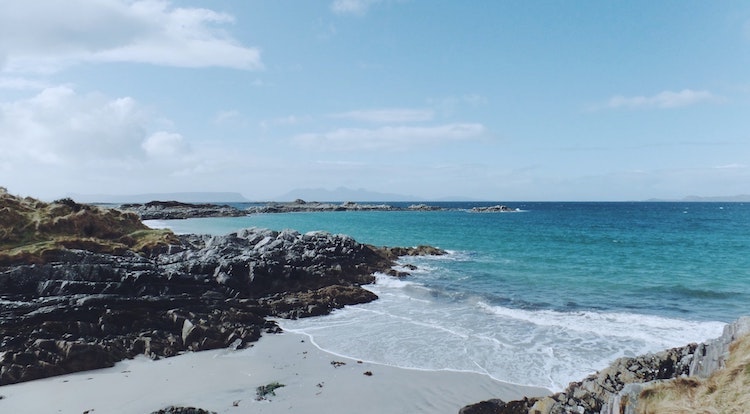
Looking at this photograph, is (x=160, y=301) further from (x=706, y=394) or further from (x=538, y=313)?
(x=706, y=394)

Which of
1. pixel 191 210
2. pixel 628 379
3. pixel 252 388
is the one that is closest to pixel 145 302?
pixel 252 388

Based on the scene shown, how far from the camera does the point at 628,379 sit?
10656mm

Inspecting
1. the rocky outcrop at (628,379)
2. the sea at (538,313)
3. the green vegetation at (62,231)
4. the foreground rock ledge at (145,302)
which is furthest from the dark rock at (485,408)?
the green vegetation at (62,231)

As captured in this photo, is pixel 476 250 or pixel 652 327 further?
pixel 476 250

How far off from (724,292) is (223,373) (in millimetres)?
29443

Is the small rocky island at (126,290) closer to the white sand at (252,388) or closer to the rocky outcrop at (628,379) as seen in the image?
the white sand at (252,388)

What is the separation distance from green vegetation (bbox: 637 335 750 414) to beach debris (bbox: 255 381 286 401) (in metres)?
9.27

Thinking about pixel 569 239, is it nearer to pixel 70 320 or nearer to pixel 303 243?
pixel 303 243

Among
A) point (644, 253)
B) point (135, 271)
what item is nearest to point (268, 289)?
point (135, 271)

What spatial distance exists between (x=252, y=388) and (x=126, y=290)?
37.6ft

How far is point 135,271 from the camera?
22.2 m

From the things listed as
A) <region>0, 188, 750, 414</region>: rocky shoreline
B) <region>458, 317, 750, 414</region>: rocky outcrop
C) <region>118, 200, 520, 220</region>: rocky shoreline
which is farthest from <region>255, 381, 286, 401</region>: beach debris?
<region>118, 200, 520, 220</region>: rocky shoreline

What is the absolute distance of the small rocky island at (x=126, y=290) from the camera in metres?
15.8

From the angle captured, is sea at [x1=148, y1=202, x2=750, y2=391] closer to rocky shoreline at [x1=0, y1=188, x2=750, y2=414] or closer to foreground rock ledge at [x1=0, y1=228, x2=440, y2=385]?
foreground rock ledge at [x1=0, y1=228, x2=440, y2=385]
